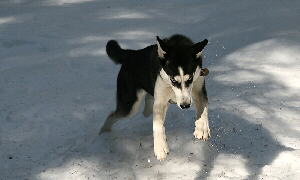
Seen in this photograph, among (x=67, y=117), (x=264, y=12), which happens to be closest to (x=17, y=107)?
(x=67, y=117)

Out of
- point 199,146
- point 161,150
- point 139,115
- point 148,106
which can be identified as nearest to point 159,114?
point 161,150

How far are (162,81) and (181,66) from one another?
502mm

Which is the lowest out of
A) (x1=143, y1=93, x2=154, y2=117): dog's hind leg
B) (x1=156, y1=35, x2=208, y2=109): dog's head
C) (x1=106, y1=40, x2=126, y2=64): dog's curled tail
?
(x1=143, y1=93, x2=154, y2=117): dog's hind leg

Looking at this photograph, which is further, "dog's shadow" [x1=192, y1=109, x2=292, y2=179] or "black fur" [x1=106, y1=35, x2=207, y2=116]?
"dog's shadow" [x1=192, y1=109, x2=292, y2=179]

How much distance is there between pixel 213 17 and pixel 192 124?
6682 mm

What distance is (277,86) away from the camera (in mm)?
8711

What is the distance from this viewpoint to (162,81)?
18.0ft

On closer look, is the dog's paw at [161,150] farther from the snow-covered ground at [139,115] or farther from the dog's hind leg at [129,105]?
the dog's hind leg at [129,105]

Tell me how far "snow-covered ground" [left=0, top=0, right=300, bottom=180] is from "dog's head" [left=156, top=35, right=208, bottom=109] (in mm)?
1329

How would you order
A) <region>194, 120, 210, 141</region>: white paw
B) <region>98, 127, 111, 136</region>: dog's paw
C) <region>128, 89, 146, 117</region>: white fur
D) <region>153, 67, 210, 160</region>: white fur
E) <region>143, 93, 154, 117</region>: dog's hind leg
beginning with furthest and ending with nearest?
<region>98, 127, 111, 136</region>: dog's paw < <region>143, 93, 154, 117</region>: dog's hind leg < <region>128, 89, 146, 117</region>: white fur < <region>194, 120, 210, 141</region>: white paw < <region>153, 67, 210, 160</region>: white fur

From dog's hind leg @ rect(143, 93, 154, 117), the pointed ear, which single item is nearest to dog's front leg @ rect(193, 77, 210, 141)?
the pointed ear

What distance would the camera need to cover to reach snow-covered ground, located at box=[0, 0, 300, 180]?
640 cm

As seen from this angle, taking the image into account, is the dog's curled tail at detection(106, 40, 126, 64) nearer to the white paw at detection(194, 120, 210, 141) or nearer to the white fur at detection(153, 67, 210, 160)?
the white fur at detection(153, 67, 210, 160)

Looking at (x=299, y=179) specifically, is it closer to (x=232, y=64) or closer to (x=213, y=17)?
(x=232, y=64)
